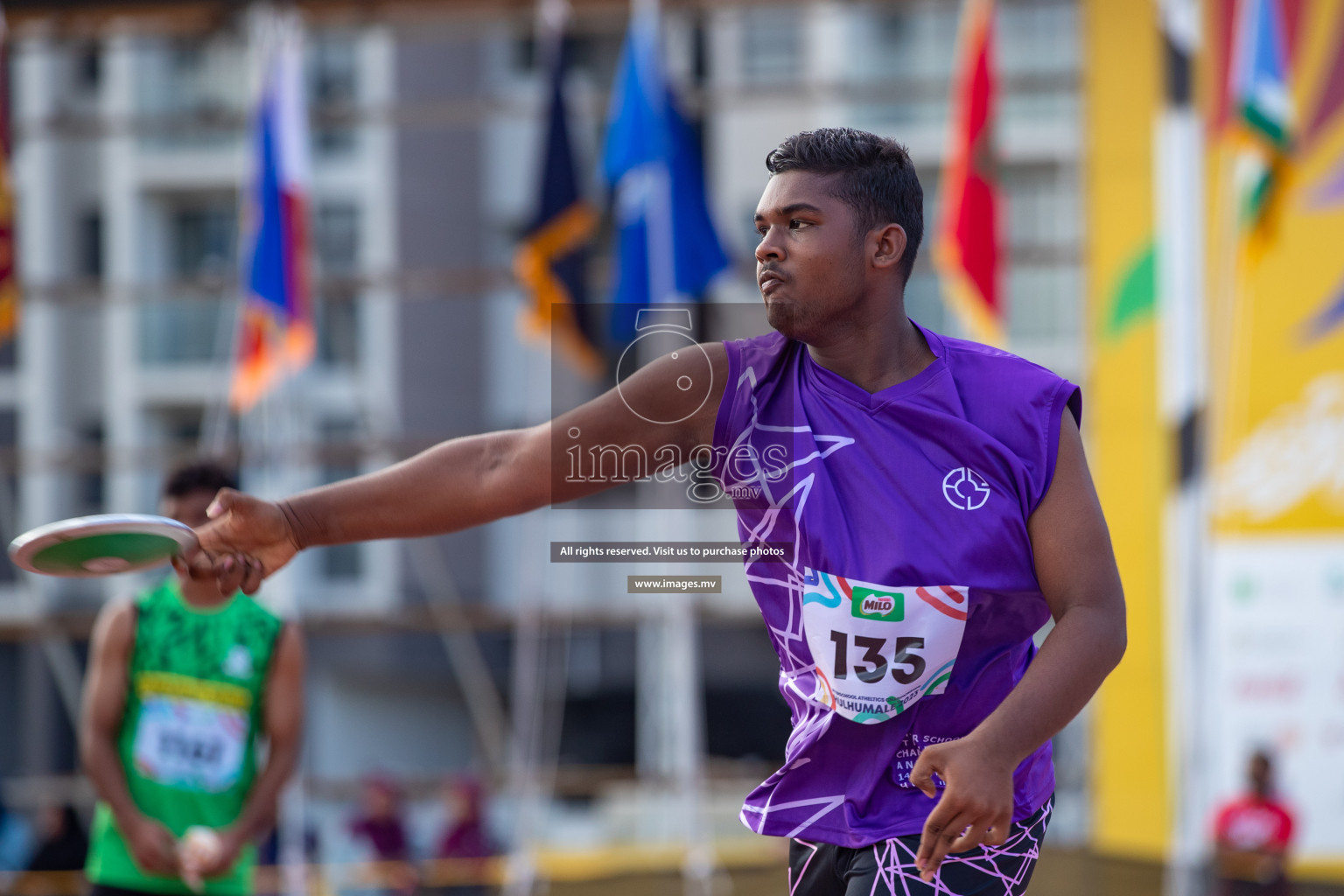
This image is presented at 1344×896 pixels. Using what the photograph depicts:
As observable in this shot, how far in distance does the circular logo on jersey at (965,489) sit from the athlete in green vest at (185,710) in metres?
2.41

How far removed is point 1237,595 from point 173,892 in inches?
333

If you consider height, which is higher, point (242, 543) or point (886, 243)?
point (886, 243)

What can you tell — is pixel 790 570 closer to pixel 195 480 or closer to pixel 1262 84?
pixel 195 480

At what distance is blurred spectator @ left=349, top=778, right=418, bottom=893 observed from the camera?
9242 mm

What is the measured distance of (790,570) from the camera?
1925 millimetres

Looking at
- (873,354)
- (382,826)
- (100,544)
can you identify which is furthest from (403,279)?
(873,354)

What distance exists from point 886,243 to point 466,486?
26.0 inches

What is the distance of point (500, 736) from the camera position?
14.9m

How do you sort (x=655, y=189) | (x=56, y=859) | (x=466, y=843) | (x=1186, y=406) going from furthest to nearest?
(x=56, y=859)
(x=466, y=843)
(x=655, y=189)
(x=1186, y=406)

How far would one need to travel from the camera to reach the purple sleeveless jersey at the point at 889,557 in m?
1.83

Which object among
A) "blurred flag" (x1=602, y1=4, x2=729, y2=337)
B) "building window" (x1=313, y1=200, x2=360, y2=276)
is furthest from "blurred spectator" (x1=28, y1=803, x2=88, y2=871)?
"building window" (x1=313, y1=200, x2=360, y2=276)

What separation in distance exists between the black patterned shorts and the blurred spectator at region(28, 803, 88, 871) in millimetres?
9570

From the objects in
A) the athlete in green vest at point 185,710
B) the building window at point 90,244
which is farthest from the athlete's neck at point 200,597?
the building window at point 90,244

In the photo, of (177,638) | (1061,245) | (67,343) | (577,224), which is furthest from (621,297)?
(67,343)
